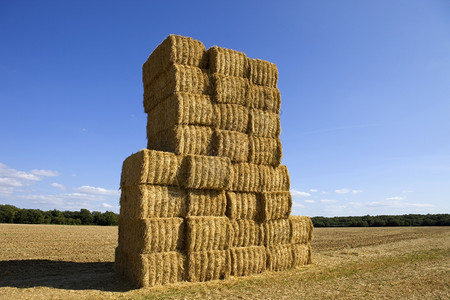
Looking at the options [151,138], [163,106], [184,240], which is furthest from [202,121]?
[184,240]

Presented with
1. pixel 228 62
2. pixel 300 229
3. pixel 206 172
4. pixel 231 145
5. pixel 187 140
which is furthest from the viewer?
pixel 300 229

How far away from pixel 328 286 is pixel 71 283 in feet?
21.3

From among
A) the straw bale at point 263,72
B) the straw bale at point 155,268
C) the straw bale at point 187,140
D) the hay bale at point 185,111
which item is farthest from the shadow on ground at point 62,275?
the straw bale at point 263,72

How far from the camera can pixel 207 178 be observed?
10.2 metres

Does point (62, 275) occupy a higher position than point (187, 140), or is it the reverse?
point (187, 140)

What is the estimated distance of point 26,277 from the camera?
9875 mm

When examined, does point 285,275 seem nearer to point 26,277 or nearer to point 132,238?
point 132,238

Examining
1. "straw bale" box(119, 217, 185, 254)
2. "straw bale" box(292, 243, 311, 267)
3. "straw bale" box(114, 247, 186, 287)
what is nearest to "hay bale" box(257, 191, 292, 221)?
"straw bale" box(292, 243, 311, 267)

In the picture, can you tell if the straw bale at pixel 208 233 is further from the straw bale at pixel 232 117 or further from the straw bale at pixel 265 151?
the straw bale at pixel 232 117

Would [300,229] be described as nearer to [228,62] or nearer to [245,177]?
[245,177]

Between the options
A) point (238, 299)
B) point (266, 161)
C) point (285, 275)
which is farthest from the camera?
point (266, 161)

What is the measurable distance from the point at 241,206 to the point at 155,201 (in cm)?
288

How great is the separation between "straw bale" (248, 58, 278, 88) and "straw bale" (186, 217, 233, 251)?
4.89m

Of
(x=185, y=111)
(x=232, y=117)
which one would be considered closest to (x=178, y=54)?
(x=185, y=111)
